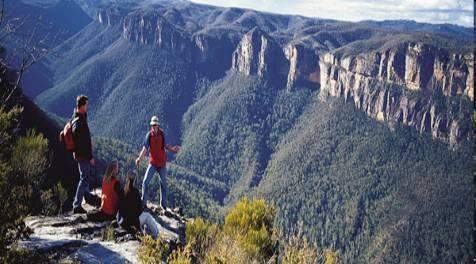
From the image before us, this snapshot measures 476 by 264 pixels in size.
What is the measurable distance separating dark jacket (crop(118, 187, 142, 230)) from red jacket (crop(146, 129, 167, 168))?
2257 mm

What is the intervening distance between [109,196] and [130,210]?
917 mm

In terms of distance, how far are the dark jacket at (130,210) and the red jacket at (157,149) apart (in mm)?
2257

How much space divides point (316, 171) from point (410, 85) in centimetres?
3130

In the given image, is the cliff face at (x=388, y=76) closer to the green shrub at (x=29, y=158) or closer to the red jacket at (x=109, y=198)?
the green shrub at (x=29, y=158)

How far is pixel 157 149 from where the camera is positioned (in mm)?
13977

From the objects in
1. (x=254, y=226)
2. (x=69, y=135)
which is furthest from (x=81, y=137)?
(x=254, y=226)

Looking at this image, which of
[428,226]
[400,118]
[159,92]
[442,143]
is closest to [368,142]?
[400,118]

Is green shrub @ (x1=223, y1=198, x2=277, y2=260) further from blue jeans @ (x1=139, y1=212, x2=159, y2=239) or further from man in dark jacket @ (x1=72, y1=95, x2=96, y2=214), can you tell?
man in dark jacket @ (x1=72, y1=95, x2=96, y2=214)

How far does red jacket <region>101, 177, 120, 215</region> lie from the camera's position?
12.2 m

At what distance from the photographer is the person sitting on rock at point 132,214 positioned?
38.5ft

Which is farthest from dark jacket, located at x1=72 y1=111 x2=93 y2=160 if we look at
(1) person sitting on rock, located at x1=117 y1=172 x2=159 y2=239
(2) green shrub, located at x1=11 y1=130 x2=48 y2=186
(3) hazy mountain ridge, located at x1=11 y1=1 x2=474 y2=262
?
(3) hazy mountain ridge, located at x1=11 y1=1 x2=474 y2=262

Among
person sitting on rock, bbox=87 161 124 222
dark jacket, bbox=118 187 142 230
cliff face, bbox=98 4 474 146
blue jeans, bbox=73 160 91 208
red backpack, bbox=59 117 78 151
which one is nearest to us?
dark jacket, bbox=118 187 142 230

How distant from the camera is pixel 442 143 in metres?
104

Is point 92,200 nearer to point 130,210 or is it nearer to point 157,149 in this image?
point 157,149
